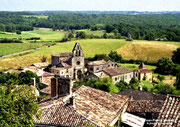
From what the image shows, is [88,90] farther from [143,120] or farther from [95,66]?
[95,66]

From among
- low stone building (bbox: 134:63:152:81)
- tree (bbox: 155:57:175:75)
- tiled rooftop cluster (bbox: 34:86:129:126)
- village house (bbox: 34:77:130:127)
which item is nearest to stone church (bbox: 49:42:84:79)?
low stone building (bbox: 134:63:152:81)

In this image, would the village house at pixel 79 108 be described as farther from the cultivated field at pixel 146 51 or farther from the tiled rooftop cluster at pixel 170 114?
the cultivated field at pixel 146 51

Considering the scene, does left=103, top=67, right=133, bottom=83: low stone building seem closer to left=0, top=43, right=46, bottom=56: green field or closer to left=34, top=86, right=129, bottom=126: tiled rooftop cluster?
left=34, top=86, right=129, bottom=126: tiled rooftop cluster

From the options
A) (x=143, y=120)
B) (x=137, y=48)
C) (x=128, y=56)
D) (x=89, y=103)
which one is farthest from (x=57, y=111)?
(x=137, y=48)

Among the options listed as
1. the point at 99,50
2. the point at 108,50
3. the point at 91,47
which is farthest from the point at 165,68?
the point at 91,47

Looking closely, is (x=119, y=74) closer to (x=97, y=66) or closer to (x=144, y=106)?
(x=97, y=66)
